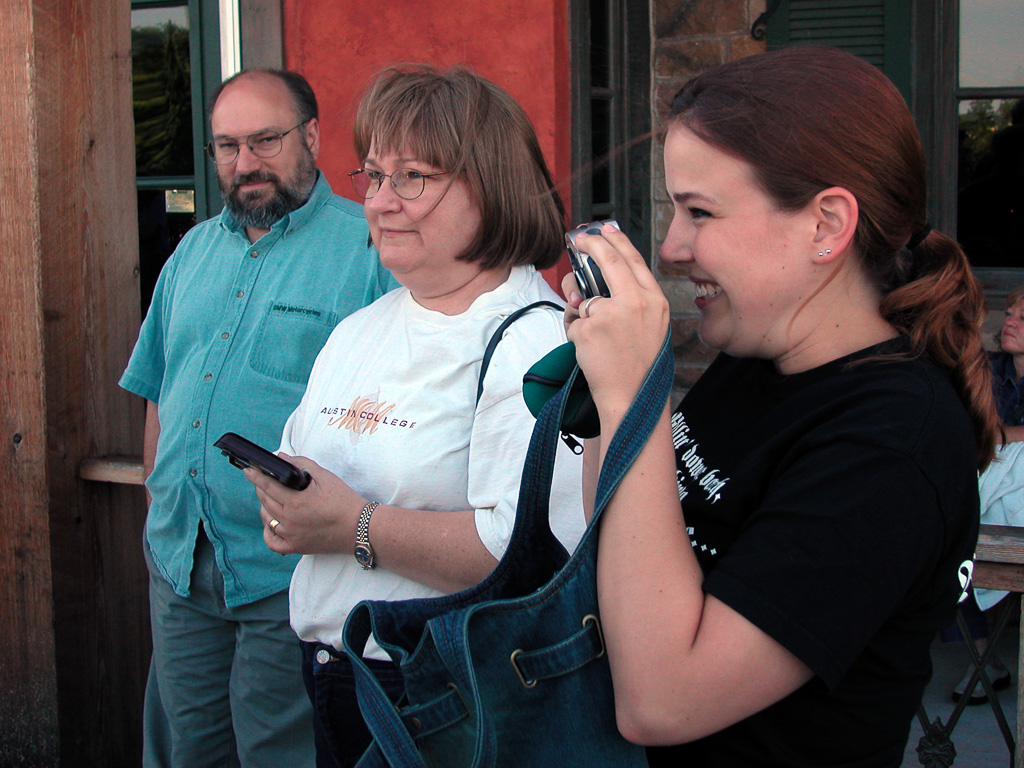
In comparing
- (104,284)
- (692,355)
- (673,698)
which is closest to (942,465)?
(673,698)

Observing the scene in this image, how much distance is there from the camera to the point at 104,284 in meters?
2.88

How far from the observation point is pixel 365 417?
1.63 metres

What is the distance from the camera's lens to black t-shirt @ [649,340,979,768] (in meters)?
0.92

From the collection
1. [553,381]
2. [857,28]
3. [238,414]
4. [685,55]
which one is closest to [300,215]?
[238,414]

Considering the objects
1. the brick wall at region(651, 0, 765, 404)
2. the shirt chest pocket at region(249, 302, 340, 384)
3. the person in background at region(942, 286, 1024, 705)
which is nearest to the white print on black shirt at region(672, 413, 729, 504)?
the shirt chest pocket at region(249, 302, 340, 384)

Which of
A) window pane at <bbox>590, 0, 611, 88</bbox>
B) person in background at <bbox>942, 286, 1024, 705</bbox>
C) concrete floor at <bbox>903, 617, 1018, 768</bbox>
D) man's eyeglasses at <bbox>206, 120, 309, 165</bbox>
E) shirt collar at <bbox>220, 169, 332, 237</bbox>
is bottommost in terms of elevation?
concrete floor at <bbox>903, 617, 1018, 768</bbox>

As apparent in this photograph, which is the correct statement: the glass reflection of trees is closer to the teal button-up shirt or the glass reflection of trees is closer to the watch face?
the teal button-up shirt

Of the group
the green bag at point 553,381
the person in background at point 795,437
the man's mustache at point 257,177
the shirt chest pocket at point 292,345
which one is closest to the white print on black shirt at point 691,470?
the person in background at point 795,437

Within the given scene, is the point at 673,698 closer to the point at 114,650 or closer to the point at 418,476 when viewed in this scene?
the point at 418,476

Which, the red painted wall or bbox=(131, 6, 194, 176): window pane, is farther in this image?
bbox=(131, 6, 194, 176): window pane

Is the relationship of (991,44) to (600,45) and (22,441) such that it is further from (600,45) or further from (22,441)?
(22,441)

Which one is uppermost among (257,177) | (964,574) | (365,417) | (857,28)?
(857,28)

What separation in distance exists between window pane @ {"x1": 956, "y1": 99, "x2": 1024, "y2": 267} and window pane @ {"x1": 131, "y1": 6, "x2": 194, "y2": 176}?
3.39m

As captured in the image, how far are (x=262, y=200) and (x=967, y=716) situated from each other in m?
3.06
